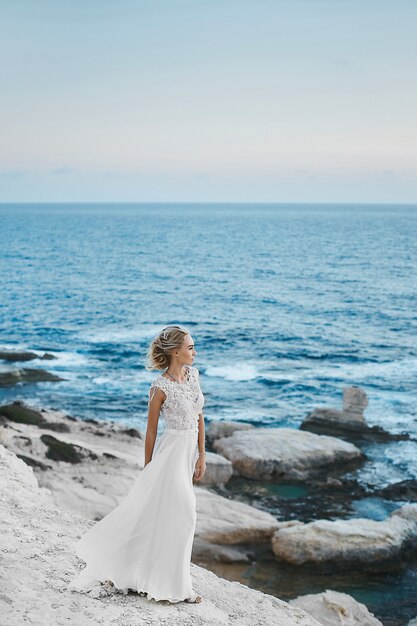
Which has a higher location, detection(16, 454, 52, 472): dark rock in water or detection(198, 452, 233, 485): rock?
detection(16, 454, 52, 472): dark rock in water

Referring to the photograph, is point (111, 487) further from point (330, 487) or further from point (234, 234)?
point (234, 234)

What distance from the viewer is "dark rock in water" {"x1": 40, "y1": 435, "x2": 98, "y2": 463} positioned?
1850 cm

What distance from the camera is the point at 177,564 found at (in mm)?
7156

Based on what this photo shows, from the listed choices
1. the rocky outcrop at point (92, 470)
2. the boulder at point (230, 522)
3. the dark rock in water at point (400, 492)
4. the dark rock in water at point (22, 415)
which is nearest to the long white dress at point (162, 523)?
the rocky outcrop at point (92, 470)

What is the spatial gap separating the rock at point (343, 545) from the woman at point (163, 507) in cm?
908

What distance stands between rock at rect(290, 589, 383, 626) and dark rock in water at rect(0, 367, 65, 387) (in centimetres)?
2362

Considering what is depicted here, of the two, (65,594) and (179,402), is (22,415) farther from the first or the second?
(179,402)

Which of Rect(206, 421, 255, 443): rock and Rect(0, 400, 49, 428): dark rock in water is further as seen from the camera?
Rect(206, 421, 255, 443): rock

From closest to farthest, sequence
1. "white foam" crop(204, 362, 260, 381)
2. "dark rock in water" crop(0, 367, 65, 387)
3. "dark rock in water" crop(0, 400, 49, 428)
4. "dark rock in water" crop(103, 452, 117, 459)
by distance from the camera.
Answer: "dark rock in water" crop(103, 452, 117, 459)
"dark rock in water" crop(0, 400, 49, 428)
"dark rock in water" crop(0, 367, 65, 387)
"white foam" crop(204, 362, 260, 381)

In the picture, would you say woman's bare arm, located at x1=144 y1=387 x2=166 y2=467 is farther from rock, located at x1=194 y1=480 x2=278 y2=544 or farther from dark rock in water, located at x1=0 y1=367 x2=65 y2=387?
dark rock in water, located at x1=0 y1=367 x2=65 y2=387

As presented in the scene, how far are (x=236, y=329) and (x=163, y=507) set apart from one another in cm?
4196

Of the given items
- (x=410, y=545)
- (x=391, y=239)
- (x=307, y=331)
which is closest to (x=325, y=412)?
(x=410, y=545)

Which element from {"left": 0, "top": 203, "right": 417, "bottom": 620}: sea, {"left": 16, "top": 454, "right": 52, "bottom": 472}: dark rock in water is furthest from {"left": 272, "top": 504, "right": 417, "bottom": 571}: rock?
{"left": 16, "top": 454, "right": 52, "bottom": 472}: dark rock in water

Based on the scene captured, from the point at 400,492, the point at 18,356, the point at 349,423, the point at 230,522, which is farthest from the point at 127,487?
the point at 18,356
